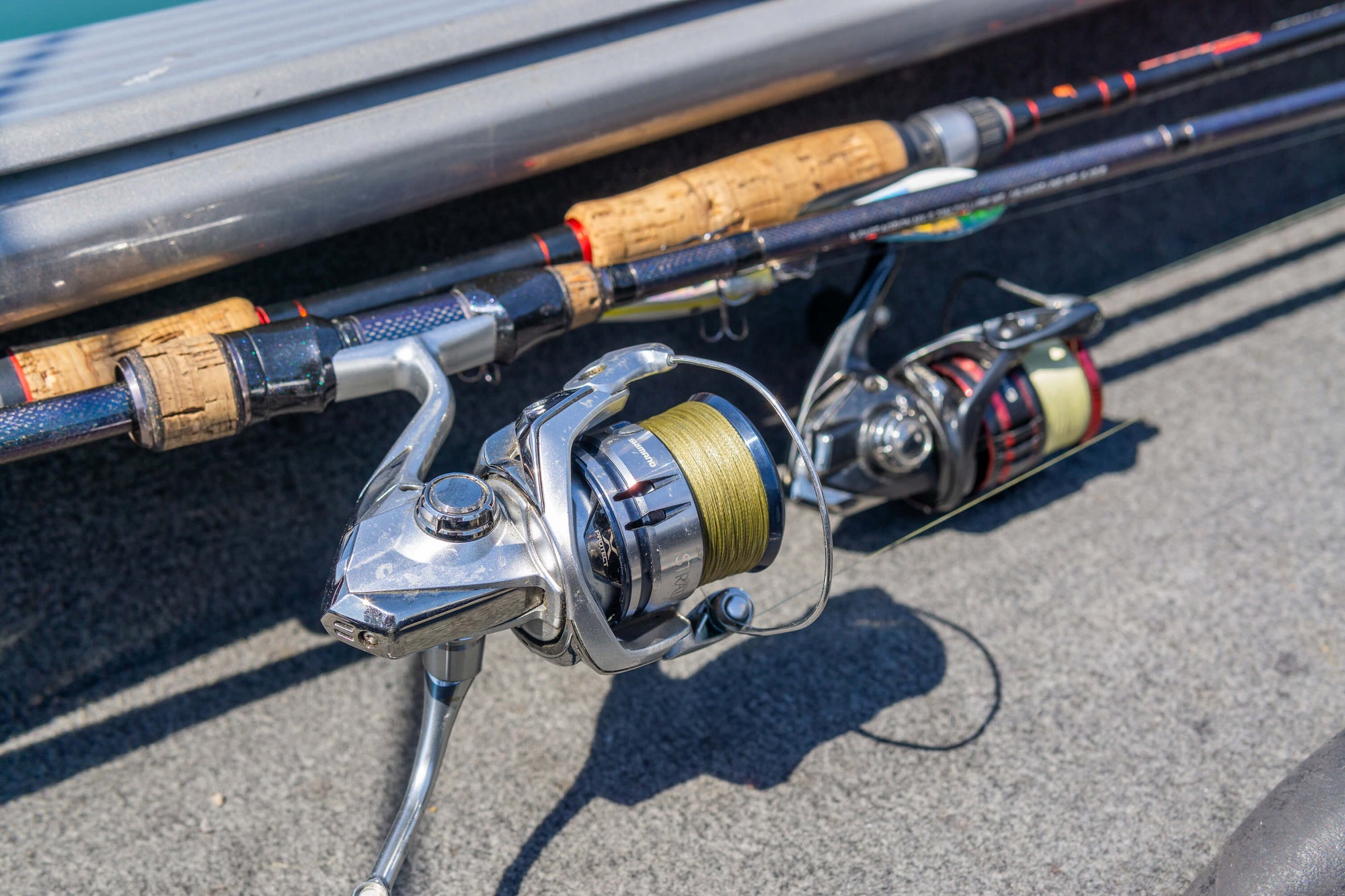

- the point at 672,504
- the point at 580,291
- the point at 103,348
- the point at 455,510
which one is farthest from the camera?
the point at 580,291

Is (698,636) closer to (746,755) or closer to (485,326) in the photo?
(746,755)

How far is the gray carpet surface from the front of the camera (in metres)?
1.33

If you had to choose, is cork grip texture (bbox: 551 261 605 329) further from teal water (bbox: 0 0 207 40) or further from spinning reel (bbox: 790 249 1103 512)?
teal water (bbox: 0 0 207 40)

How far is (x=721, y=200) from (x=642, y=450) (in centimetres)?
53

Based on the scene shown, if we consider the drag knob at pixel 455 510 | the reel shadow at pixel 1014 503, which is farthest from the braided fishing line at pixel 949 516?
the drag knob at pixel 455 510

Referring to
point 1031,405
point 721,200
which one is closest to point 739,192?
point 721,200

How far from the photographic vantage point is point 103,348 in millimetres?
1269

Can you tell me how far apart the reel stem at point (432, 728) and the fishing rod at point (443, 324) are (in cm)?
31

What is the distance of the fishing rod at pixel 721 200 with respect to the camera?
127 cm

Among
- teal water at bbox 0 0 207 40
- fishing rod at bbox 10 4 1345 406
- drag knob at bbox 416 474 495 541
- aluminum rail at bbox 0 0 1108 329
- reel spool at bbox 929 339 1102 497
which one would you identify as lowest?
reel spool at bbox 929 339 1102 497

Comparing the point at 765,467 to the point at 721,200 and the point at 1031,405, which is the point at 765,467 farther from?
the point at 1031,405

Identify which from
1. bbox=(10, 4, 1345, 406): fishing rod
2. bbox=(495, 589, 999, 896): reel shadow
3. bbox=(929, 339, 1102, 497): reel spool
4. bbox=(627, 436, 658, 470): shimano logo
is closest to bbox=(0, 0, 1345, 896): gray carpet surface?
bbox=(495, 589, 999, 896): reel shadow

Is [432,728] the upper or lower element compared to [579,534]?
lower

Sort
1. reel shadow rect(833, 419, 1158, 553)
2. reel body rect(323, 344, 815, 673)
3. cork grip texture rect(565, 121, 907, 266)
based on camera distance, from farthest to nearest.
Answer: reel shadow rect(833, 419, 1158, 553)
cork grip texture rect(565, 121, 907, 266)
reel body rect(323, 344, 815, 673)
